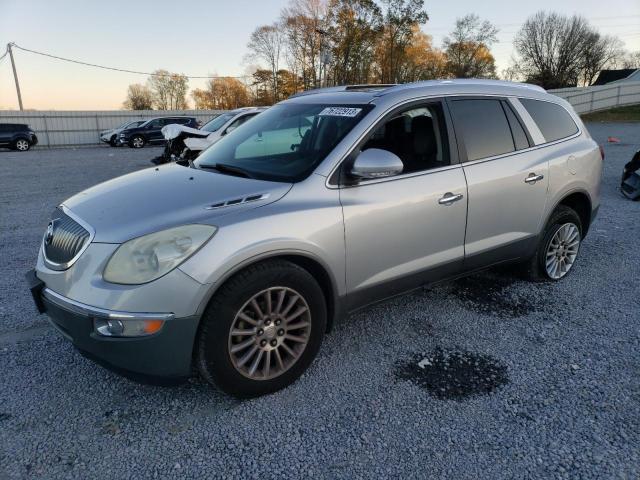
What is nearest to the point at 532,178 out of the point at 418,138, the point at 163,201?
the point at 418,138

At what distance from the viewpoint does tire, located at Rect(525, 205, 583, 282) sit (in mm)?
4277

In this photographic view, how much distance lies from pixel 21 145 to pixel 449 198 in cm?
2574

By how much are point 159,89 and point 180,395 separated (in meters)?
74.1

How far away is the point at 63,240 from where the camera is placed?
106 inches

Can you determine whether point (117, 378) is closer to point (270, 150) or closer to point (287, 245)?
point (287, 245)

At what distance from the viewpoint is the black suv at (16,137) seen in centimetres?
2244

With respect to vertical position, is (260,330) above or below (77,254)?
below

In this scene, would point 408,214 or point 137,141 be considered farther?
point 137,141

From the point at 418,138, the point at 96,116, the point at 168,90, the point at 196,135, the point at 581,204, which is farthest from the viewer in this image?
the point at 168,90

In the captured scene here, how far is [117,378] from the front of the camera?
2.98 metres

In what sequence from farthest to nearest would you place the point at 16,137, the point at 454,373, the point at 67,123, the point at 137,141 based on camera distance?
1. the point at 67,123
2. the point at 137,141
3. the point at 16,137
4. the point at 454,373

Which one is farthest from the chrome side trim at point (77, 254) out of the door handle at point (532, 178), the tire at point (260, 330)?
the door handle at point (532, 178)

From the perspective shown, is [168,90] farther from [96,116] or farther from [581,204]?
[581,204]

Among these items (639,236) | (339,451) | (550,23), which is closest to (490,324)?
(339,451)
